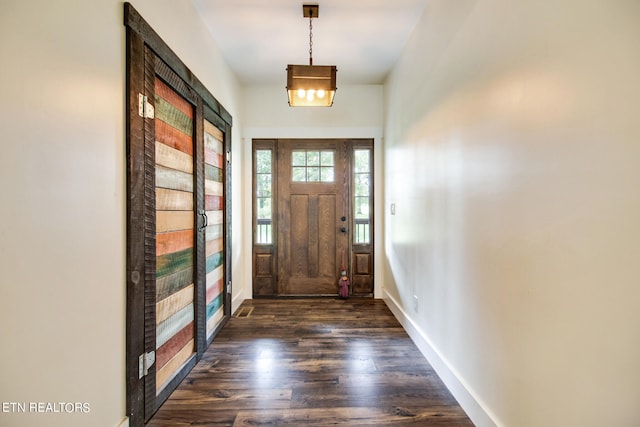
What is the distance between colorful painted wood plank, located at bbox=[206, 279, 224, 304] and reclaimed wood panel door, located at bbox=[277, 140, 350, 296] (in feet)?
3.58

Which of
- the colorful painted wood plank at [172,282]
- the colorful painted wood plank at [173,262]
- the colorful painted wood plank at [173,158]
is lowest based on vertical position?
the colorful painted wood plank at [172,282]

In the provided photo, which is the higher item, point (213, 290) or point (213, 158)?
point (213, 158)

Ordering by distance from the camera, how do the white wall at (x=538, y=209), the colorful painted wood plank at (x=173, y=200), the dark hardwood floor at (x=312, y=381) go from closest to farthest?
the white wall at (x=538, y=209) < the dark hardwood floor at (x=312, y=381) < the colorful painted wood plank at (x=173, y=200)

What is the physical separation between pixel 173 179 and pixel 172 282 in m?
0.67

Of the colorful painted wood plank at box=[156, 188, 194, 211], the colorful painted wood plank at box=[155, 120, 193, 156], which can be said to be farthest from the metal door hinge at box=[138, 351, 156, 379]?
the colorful painted wood plank at box=[155, 120, 193, 156]

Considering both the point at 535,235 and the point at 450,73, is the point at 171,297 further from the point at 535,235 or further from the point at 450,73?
the point at 450,73

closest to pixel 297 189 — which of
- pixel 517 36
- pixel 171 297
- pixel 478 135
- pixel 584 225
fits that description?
pixel 171 297

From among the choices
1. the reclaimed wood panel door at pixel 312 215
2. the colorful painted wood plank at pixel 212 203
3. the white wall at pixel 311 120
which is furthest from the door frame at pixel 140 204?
the reclaimed wood panel door at pixel 312 215

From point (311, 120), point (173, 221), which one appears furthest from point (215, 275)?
point (311, 120)

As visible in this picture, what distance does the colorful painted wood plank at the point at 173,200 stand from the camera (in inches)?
69.9

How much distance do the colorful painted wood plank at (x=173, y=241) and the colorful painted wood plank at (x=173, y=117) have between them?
2.33 ft

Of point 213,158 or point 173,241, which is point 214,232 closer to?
point 213,158

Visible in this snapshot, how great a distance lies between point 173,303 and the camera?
6.41 ft

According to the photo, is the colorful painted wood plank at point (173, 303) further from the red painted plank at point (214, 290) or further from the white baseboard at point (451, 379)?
the white baseboard at point (451, 379)
